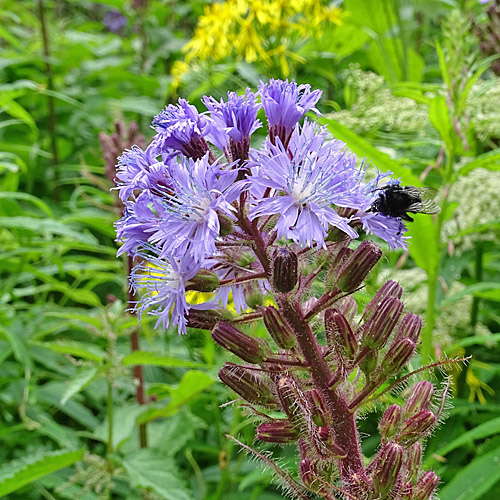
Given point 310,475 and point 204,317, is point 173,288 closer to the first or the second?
point 204,317

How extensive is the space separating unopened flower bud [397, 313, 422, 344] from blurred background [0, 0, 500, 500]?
0.33m

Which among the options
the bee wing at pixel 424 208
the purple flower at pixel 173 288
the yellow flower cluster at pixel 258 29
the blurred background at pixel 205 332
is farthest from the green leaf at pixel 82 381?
the yellow flower cluster at pixel 258 29

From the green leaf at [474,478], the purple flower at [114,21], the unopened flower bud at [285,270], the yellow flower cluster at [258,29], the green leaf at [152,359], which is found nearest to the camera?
the unopened flower bud at [285,270]

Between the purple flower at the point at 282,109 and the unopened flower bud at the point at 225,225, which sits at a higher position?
the purple flower at the point at 282,109

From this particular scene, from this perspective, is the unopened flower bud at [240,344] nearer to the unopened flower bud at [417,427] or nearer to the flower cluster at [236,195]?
the flower cluster at [236,195]

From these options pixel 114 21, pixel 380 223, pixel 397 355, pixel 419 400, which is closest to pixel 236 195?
pixel 380 223

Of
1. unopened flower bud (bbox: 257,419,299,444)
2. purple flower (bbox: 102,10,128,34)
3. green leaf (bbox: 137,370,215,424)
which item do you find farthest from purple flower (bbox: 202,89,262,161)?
purple flower (bbox: 102,10,128,34)

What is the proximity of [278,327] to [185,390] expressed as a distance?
2.65 feet

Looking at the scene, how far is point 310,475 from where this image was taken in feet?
3.33

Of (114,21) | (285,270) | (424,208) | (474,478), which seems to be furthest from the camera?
(114,21)

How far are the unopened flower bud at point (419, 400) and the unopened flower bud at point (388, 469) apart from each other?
103 millimetres

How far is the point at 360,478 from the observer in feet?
3.33

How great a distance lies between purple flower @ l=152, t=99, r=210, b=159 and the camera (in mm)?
1009

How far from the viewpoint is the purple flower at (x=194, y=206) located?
0.95 metres
